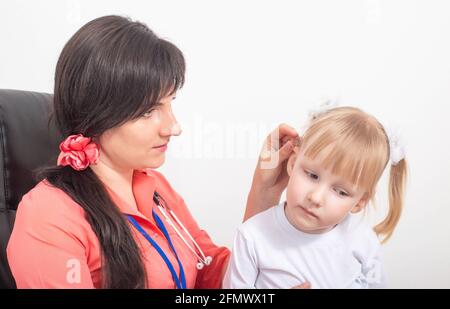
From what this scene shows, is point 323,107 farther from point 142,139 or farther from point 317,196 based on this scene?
point 142,139

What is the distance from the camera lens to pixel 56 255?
2.97 feet

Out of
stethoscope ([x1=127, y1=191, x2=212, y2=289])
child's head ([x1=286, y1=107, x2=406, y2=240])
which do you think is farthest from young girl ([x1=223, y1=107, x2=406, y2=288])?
stethoscope ([x1=127, y1=191, x2=212, y2=289])

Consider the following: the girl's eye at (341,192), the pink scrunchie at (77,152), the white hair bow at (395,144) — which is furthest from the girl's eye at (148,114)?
the white hair bow at (395,144)

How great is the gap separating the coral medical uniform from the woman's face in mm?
116

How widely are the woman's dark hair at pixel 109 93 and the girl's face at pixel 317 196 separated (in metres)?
0.39

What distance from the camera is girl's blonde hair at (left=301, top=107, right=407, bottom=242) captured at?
1.03m

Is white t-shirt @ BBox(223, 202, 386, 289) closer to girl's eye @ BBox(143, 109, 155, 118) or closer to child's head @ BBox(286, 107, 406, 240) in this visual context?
child's head @ BBox(286, 107, 406, 240)

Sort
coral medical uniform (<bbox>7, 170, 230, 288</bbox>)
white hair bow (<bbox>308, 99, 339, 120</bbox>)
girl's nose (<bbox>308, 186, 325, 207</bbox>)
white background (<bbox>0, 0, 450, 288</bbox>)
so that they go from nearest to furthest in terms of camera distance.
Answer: coral medical uniform (<bbox>7, 170, 230, 288</bbox>)
girl's nose (<bbox>308, 186, 325, 207</bbox>)
white hair bow (<bbox>308, 99, 339, 120</bbox>)
white background (<bbox>0, 0, 450, 288</bbox>)

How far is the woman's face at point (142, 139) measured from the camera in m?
1.05

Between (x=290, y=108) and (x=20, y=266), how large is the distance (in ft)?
3.82

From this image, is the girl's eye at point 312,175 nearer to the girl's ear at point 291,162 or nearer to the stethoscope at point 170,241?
the girl's ear at point 291,162

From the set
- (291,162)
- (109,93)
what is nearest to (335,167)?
(291,162)

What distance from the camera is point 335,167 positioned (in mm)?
1030

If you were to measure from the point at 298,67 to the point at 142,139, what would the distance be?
0.88 m
